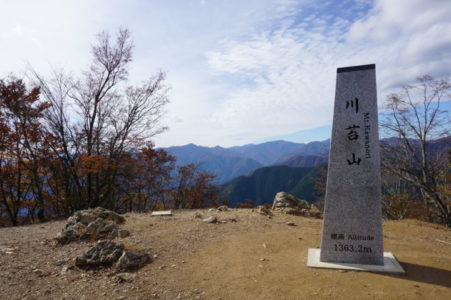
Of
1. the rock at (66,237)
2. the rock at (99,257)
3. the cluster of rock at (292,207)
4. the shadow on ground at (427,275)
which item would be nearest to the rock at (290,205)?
the cluster of rock at (292,207)

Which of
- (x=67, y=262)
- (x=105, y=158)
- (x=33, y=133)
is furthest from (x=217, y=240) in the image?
(x=33, y=133)

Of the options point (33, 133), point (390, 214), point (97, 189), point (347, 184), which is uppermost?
point (33, 133)

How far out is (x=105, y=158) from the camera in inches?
512

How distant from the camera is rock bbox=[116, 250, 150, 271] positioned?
14.3 feet

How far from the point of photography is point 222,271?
13.7ft

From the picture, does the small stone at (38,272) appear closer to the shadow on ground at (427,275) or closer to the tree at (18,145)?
the shadow on ground at (427,275)

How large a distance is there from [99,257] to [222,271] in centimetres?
214

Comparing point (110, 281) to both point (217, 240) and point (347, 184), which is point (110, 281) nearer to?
point (217, 240)

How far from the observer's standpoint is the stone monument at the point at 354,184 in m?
4.27

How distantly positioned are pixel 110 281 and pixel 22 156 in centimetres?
1175

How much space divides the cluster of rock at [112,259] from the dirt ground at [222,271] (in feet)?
0.47

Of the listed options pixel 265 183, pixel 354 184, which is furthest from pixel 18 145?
pixel 265 183

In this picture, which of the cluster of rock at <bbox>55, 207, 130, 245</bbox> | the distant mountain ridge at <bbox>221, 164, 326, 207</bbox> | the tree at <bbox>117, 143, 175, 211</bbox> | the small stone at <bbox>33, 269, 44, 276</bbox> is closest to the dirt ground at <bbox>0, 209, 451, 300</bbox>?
the small stone at <bbox>33, 269, 44, 276</bbox>

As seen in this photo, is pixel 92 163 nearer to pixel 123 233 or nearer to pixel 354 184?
pixel 123 233
